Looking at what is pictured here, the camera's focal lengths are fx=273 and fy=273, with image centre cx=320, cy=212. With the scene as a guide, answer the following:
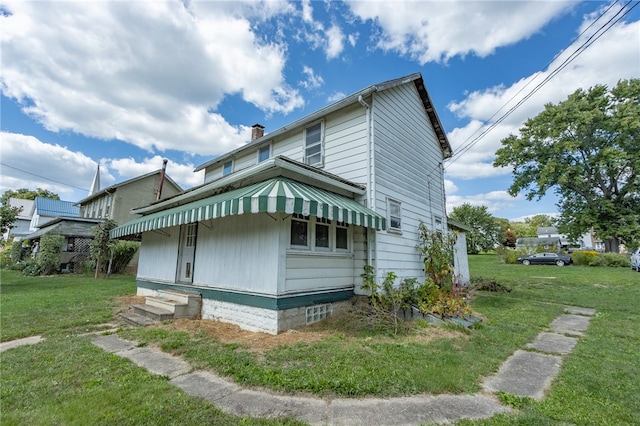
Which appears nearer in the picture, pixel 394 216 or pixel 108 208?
pixel 394 216

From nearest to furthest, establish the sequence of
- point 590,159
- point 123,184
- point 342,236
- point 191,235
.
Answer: point 342,236, point 191,235, point 123,184, point 590,159

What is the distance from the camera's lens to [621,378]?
13.5 ft

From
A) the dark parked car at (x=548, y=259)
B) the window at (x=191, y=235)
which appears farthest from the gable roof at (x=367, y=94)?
the dark parked car at (x=548, y=259)

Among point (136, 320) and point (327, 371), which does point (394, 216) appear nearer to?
point (327, 371)

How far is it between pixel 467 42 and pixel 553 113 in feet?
94.6

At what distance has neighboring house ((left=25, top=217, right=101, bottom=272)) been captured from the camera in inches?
794

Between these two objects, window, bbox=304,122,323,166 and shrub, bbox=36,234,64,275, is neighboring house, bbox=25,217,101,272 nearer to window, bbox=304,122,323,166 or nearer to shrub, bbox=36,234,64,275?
shrub, bbox=36,234,64,275

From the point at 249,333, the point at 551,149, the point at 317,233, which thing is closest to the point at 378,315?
the point at 317,233

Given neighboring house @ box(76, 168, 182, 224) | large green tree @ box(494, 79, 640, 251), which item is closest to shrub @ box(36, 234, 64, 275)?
neighboring house @ box(76, 168, 182, 224)

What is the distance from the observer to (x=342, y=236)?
25.9 feet

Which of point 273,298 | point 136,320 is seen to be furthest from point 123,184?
point 273,298

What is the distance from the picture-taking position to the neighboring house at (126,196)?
24.0m

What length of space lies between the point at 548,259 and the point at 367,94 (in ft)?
108

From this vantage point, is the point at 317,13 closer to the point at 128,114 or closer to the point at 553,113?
the point at 128,114
